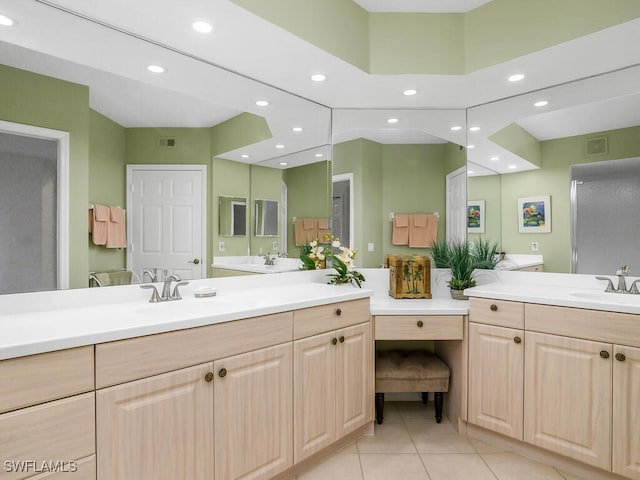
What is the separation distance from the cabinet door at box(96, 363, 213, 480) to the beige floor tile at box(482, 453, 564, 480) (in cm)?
152

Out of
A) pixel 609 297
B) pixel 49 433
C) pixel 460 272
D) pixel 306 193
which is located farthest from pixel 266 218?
pixel 609 297

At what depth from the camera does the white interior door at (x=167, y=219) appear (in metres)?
1.82

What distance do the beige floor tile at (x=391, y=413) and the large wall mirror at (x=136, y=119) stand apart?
4.34 feet

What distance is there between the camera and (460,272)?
2.46m

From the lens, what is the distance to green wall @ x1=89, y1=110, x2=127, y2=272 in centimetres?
167

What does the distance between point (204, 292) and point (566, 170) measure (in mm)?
2348

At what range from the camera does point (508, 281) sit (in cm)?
250

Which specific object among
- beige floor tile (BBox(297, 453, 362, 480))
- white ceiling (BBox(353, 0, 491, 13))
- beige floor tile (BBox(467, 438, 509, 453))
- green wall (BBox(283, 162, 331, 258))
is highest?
white ceiling (BBox(353, 0, 491, 13))

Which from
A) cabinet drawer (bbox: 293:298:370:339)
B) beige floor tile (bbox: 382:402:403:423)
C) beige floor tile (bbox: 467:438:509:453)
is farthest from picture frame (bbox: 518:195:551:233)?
beige floor tile (bbox: 382:402:403:423)

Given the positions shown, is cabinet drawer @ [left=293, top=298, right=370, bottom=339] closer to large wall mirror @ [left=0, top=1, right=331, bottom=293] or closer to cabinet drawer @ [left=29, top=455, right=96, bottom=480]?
large wall mirror @ [left=0, top=1, right=331, bottom=293]

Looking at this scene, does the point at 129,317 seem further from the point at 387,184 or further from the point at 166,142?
the point at 387,184

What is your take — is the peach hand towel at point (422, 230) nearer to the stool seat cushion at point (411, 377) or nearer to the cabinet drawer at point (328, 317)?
the cabinet drawer at point (328, 317)

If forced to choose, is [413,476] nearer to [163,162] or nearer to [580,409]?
[580,409]

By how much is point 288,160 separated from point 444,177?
1.16 meters
